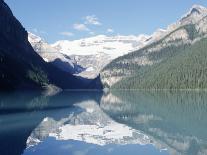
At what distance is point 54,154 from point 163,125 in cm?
2729

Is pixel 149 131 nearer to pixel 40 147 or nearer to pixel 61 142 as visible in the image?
pixel 61 142

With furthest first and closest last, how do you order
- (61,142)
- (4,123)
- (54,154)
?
(4,123), (61,142), (54,154)

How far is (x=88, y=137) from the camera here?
5178 cm

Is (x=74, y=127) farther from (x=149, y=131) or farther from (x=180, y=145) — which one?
(x=180, y=145)

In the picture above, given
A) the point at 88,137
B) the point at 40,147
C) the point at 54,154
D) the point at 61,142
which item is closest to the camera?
the point at 54,154

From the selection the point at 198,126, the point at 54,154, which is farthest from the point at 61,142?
the point at 198,126

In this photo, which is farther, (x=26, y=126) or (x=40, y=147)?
(x=26, y=126)

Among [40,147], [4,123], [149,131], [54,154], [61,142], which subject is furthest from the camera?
[4,123]

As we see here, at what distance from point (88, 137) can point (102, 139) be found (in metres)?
2.74

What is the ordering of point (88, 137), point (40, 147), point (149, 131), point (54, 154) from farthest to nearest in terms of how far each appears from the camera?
point (149, 131)
point (88, 137)
point (40, 147)
point (54, 154)

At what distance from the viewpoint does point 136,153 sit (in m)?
39.5

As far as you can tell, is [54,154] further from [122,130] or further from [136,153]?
[122,130]

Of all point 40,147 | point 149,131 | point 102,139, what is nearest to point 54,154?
point 40,147

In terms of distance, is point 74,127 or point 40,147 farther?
point 74,127
